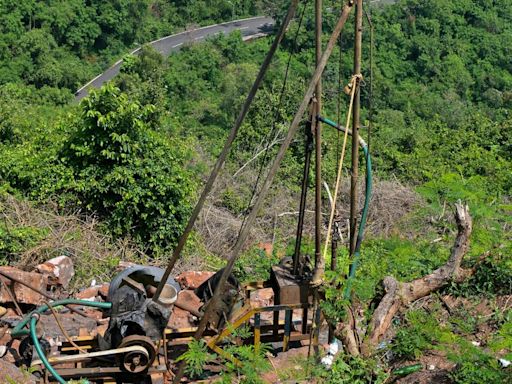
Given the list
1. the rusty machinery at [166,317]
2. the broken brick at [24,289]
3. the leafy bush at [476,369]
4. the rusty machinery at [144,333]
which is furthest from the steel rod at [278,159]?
the broken brick at [24,289]

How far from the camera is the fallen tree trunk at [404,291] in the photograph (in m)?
4.88

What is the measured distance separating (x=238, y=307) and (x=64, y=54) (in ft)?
90.3

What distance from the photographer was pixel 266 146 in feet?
44.7

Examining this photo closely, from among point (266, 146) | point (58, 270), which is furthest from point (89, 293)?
point (266, 146)

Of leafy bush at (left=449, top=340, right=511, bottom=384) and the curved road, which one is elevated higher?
leafy bush at (left=449, top=340, right=511, bottom=384)

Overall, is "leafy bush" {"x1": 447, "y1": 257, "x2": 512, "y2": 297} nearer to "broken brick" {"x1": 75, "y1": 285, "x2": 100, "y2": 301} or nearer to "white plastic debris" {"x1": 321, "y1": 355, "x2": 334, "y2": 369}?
"white plastic debris" {"x1": 321, "y1": 355, "x2": 334, "y2": 369}

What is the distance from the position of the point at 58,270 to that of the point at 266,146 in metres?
6.49

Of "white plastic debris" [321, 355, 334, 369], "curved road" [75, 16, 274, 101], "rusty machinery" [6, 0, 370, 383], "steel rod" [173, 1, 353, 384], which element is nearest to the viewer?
"steel rod" [173, 1, 353, 384]

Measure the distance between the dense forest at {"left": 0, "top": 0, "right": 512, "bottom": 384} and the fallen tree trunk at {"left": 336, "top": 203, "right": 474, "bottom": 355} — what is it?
112 millimetres

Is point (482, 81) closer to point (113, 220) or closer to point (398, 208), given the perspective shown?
point (398, 208)

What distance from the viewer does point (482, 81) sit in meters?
27.8

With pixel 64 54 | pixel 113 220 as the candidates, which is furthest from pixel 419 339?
pixel 64 54

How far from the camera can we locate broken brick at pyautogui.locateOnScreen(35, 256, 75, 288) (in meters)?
7.82

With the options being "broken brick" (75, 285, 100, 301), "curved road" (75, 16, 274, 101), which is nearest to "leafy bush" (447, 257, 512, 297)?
"broken brick" (75, 285, 100, 301)
